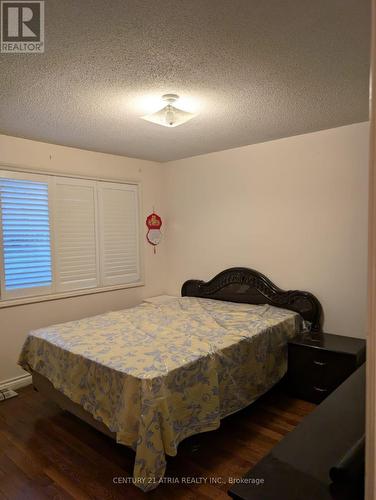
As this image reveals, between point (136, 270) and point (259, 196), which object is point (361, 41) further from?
point (136, 270)

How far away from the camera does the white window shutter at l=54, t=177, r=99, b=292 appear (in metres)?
3.67

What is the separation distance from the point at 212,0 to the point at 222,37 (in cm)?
28

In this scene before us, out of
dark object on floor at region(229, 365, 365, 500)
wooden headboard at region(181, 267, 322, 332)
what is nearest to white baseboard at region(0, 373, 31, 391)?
wooden headboard at region(181, 267, 322, 332)

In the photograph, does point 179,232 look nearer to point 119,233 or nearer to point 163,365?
point 119,233

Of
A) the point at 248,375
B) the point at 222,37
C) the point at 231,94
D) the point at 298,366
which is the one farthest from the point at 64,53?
the point at 298,366

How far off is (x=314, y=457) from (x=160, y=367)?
0.94 meters

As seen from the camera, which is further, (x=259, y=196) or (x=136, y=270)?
(x=136, y=270)

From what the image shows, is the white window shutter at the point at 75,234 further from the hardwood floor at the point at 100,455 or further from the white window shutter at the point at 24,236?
the hardwood floor at the point at 100,455

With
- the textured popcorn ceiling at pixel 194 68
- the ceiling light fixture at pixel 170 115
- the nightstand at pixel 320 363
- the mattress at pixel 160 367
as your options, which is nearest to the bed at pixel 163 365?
the mattress at pixel 160 367

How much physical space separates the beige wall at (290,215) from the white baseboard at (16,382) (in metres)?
2.27

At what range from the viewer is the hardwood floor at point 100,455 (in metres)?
1.98

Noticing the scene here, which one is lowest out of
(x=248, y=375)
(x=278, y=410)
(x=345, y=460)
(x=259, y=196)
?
(x=278, y=410)

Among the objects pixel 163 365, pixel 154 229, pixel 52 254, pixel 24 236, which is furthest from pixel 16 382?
pixel 154 229

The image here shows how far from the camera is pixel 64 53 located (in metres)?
1.79
